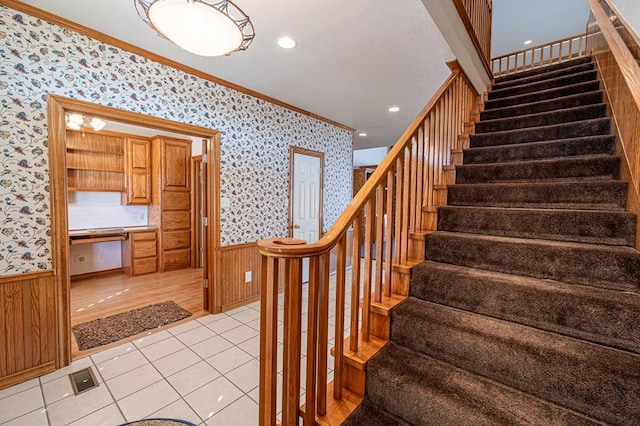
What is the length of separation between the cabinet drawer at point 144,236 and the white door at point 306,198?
104 inches

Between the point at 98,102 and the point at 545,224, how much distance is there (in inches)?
133

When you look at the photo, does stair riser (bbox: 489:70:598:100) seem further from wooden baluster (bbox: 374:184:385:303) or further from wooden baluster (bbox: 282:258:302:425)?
wooden baluster (bbox: 282:258:302:425)

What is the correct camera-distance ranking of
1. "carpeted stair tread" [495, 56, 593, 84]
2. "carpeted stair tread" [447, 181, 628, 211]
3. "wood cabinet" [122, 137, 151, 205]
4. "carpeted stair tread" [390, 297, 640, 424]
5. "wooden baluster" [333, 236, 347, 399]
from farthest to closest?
"wood cabinet" [122, 137, 151, 205] < "carpeted stair tread" [495, 56, 593, 84] < "carpeted stair tread" [447, 181, 628, 211] < "wooden baluster" [333, 236, 347, 399] < "carpeted stair tread" [390, 297, 640, 424]

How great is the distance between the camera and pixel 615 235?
140 cm

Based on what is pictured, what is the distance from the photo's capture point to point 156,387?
1923mm

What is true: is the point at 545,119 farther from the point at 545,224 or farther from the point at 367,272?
the point at 367,272

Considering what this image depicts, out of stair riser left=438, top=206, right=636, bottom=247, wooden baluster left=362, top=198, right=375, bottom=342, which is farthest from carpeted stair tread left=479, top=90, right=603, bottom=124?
wooden baluster left=362, top=198, right=375, bottom=342

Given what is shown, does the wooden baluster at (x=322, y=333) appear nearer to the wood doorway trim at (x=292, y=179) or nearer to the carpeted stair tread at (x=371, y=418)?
the carpeted stair tread at (x=371, y=418)

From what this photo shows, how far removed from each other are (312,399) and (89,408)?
1614 millimetres

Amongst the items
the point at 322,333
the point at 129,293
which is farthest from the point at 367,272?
the point at 129,293

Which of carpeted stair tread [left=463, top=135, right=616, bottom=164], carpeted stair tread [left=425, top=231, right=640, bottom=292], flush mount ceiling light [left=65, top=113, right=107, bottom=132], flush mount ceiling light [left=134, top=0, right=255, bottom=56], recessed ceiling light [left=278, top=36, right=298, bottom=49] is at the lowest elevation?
carpeted stair tread [left=425, top=231, right=640, bottom=292]

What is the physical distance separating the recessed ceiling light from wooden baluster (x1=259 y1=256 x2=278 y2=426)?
1986mm

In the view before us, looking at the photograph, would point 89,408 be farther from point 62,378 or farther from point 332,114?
point 332,114

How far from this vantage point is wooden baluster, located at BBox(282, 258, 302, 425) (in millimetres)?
1046
